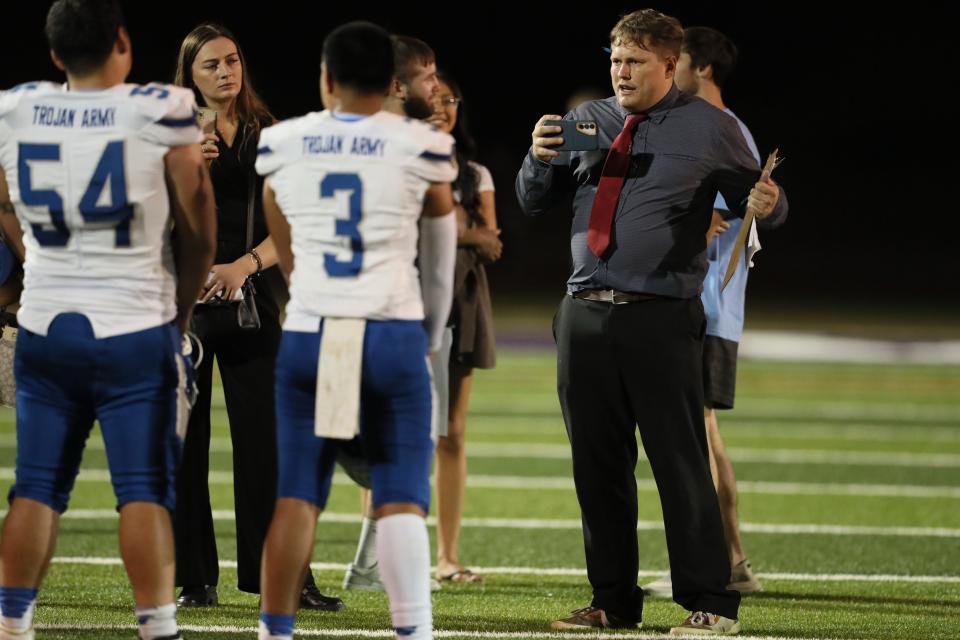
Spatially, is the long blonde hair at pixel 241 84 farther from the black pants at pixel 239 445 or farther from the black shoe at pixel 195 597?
the black shoe at pixel 195 597

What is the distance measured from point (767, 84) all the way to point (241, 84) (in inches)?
1623

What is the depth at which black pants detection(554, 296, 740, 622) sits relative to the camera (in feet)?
16.0

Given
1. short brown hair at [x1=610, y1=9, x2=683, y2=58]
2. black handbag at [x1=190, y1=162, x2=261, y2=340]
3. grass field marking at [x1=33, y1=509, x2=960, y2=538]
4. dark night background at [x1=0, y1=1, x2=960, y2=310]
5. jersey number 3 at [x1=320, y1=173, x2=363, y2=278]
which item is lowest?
grass field marking at [x1=33, y1=509, x2=960, y2=538]

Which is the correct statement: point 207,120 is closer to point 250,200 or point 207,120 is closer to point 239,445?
point 250,200

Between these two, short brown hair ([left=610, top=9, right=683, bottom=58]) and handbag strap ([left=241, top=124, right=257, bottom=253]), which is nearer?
short brown hair ([left=610, top=9, right=683, bottom=58])

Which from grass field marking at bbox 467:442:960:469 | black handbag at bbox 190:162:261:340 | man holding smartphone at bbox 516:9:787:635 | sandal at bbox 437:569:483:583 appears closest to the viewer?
man holding smartphone at bbox 516:9:787:635

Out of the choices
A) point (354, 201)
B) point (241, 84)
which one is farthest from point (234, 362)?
point (354, 201)

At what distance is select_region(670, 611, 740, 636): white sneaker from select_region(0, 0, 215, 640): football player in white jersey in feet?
5.53

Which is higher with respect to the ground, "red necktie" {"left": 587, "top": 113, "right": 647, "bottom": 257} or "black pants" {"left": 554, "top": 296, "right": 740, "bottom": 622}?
"red necktie" {"left": 587, "top": 113, "right": 647, "bottom": 257}

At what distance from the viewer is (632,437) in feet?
16.8

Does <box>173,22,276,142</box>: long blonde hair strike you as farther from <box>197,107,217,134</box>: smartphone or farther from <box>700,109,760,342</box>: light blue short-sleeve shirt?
<box>700,109,760,342</box>: light blue short-sleeve shirt

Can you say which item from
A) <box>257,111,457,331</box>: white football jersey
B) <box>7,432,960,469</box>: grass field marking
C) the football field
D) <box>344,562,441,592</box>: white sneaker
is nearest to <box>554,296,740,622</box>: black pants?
the football field

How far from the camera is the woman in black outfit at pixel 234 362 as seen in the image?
5.20 m

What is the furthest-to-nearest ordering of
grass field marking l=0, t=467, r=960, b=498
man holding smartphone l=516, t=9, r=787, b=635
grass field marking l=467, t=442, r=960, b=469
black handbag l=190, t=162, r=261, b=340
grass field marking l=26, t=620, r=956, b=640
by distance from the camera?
1. grass field marking l=467, t=442, r=960, b=469
2. grass field marking l=0, t=467, r=960, b=498
3. black handbag l=190, t=162, r=261, b=340
4. man holding smartphone l=516, t=9, r=787, b=635
5. grass field marking l=26, t=620, r=956, b=640
